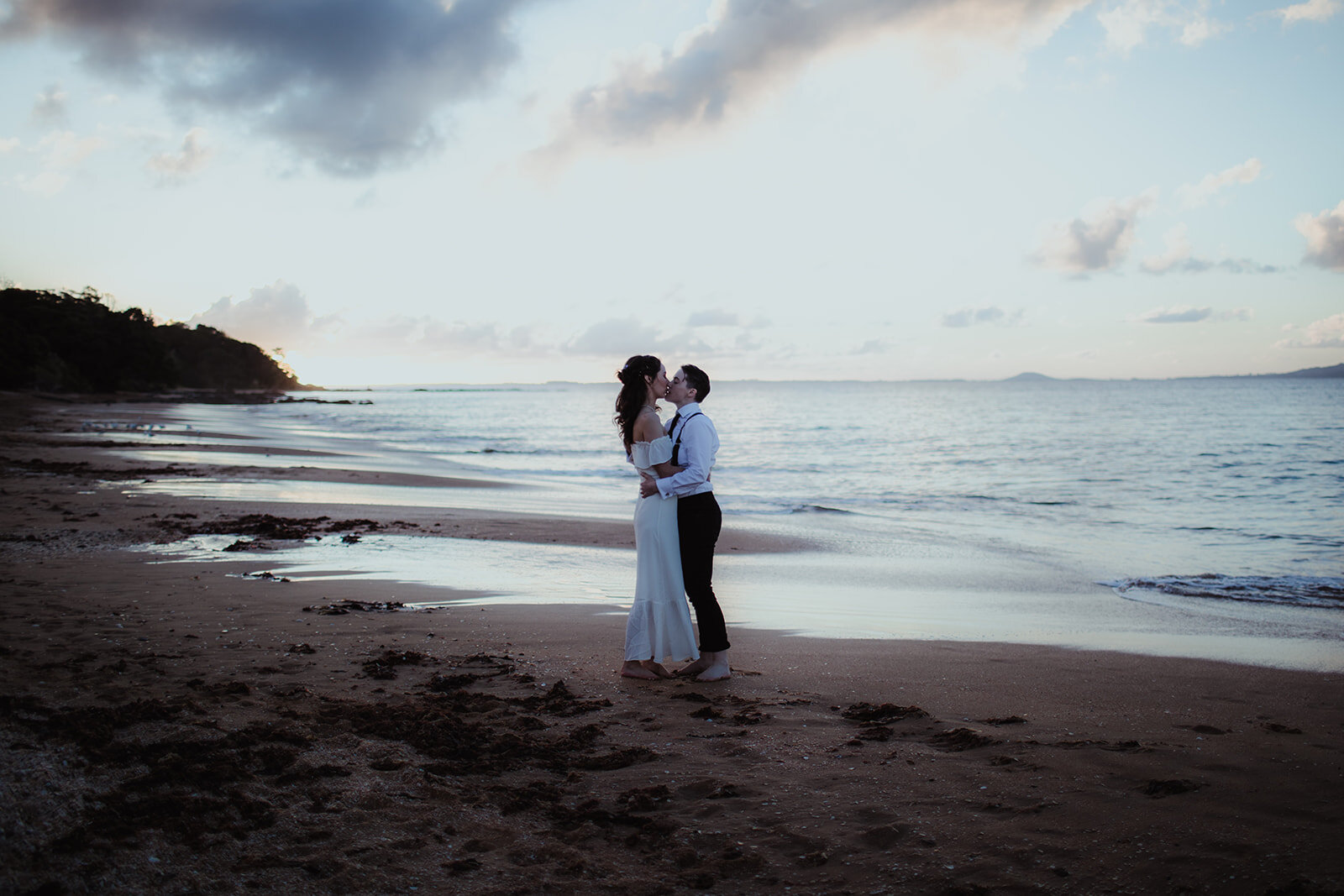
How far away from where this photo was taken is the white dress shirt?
533cm

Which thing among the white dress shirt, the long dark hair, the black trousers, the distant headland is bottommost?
the black trousers

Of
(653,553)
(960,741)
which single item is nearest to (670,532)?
(653,553)

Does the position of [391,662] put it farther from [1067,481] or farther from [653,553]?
[1067,481]

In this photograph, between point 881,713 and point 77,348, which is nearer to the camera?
point 881,713

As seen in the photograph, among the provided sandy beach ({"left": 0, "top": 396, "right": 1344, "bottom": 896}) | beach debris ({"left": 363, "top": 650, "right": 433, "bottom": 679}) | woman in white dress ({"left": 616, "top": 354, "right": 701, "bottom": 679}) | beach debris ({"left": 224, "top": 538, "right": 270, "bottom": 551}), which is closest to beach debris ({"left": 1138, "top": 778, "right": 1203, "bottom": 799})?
sandy beach ({"left": 0, "top": 396, "right": 1344, "bottom": 896})

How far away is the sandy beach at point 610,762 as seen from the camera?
9.61ft

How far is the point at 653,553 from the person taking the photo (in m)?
5.45

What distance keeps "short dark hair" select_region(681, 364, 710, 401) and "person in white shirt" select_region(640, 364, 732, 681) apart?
0.06 metres

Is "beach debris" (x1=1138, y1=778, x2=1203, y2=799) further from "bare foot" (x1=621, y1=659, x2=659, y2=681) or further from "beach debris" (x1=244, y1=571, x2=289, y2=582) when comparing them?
"beach debris" (x1=244, y1=571, x2=289, y2=582)

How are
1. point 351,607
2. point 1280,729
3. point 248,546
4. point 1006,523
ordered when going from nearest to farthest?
point 1280,729 → point 351,607 → point 248,546 → point 1006,523

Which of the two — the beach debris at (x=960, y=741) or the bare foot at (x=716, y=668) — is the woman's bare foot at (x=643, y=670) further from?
the beach debris at (x=960, y=741)

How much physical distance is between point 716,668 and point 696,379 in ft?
6.56

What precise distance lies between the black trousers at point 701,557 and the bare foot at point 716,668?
58mm

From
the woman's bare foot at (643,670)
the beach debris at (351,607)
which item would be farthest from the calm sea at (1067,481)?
the beach debris at (351,607)
